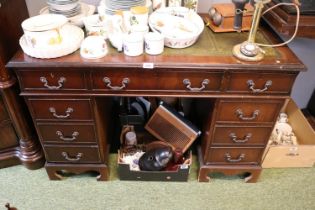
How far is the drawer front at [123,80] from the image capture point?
1.08m

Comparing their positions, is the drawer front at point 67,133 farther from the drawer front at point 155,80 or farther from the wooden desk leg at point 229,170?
the wooden desk leg at point 229,170

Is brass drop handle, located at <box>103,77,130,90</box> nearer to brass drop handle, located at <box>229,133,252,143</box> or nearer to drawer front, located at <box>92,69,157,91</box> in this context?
drawer front, located at <box>92,69,157,91</box>

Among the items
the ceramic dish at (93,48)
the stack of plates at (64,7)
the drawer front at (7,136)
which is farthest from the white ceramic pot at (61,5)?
the drawer front at (7,136)

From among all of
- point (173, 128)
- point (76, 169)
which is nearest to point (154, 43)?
point (173, 128)

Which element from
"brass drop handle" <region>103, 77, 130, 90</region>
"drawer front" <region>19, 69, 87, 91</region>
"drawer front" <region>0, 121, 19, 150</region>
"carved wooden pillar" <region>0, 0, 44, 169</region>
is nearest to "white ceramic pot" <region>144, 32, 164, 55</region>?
"brass drop handle" <region>103, 77, 130, 90</region>

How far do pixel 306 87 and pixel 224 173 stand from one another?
0.90m

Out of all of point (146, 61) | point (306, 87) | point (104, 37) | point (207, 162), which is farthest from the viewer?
point (306, 87)

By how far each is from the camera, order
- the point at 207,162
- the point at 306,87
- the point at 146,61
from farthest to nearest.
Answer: the point at 306,87
the point at 207,162
the point at 146,61

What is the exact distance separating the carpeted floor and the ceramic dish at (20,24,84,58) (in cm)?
75

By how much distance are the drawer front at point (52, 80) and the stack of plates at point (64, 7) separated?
0.33m

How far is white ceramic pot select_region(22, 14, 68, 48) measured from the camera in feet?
3.41

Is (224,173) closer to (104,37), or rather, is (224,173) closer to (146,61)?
(146,61)

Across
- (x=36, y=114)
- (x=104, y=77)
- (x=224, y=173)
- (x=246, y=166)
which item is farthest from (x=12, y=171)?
(x=246, y=166)

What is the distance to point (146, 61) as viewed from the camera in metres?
1.05
